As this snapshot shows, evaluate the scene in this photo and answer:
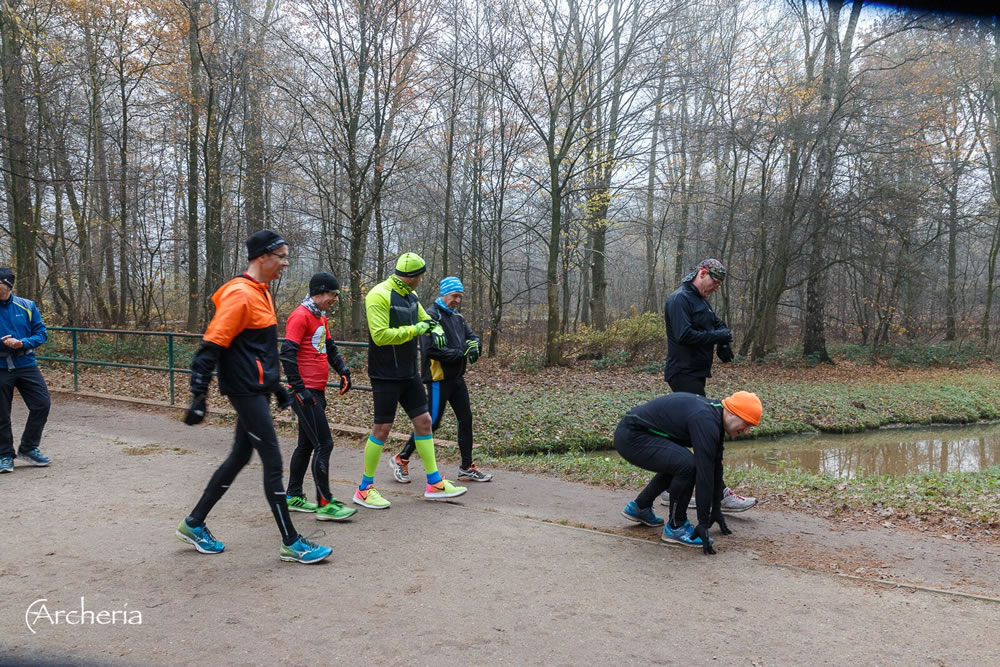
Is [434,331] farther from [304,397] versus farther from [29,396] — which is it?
[29,396]

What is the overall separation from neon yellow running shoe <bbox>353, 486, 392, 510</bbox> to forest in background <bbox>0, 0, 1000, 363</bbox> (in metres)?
12.2

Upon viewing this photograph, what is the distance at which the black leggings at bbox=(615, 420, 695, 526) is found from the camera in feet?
14.6

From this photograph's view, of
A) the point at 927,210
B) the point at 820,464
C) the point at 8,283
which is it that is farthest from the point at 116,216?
the point at 927,210

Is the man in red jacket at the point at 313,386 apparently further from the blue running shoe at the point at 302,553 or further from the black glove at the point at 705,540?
the black glove at the point at 705,540

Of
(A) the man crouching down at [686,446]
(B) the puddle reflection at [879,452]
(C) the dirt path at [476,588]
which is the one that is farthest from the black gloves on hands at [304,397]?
(B) the puddle reflection at [879,452]

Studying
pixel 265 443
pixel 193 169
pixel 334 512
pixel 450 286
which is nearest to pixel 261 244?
pixel 265 443

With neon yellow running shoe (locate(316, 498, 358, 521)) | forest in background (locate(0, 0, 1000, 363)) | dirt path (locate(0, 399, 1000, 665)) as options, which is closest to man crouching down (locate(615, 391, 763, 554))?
dirt path (locate(0, 399, 1000, 665))

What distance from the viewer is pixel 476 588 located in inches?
148

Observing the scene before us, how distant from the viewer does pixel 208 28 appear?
58.2 ft

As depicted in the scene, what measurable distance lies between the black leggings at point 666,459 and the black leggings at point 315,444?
219 centimetres

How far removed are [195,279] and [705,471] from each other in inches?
714

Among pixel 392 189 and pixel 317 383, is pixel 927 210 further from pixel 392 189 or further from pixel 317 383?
pixel 317 383

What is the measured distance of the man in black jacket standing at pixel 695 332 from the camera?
522 cm

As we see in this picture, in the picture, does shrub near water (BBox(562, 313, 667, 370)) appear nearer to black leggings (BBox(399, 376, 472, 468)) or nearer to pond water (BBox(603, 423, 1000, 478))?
pond water (BBox(603, 423, 1000, 478))
